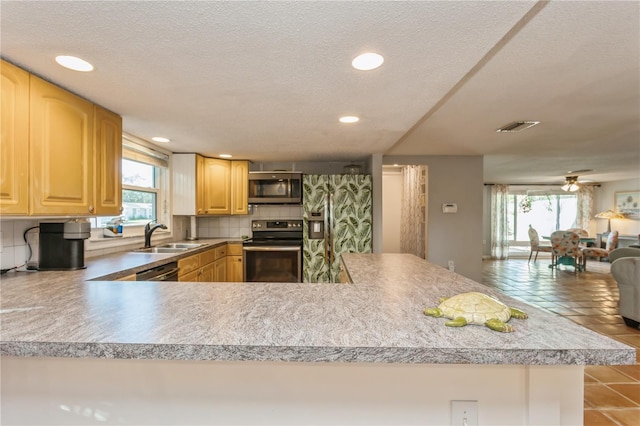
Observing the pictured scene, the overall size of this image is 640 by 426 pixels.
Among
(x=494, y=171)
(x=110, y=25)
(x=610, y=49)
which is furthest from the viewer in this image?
(x=494, y=171)

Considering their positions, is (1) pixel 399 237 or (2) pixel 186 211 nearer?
(2) pixel 186 211

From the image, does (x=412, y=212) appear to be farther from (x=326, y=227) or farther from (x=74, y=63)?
(x=74, y=63)

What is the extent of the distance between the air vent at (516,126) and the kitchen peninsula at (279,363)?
2335 mm

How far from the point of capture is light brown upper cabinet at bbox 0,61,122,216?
150 centimetres

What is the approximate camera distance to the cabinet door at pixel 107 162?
210 centimetres

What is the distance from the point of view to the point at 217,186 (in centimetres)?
424

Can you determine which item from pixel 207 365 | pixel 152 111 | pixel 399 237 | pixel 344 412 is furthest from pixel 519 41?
pixel 399 237

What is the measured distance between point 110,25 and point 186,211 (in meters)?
2.84

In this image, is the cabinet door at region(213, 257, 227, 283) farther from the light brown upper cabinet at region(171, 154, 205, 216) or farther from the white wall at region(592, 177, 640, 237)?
the white wall at region(592, 177, 640, 237)

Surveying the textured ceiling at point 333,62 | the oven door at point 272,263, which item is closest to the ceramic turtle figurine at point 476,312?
the textured ceiling at point 333,62

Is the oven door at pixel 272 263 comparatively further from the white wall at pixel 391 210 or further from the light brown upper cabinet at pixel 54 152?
the white wall at pixel 391 210

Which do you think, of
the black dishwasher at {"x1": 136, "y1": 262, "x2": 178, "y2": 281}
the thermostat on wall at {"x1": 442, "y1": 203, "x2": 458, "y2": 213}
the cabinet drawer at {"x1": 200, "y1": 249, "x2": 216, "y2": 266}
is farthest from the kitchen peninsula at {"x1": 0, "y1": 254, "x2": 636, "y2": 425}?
the thermostat on wall at {"x1": 442, "y1": 203, "x2": 458, "y2": 213}

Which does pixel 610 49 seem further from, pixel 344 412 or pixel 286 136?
pixel 286 136

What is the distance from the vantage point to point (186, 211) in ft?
12.6
